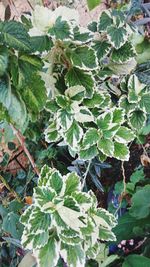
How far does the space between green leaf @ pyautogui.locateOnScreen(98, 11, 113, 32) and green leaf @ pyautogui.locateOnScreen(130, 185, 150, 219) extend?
44 centimetres

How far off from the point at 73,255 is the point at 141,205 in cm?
36

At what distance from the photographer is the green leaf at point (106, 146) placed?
981 millimetres

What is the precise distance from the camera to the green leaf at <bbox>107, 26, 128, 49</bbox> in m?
0.97

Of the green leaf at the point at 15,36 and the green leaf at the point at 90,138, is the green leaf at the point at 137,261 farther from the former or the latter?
the green leaf at the point at 15,36

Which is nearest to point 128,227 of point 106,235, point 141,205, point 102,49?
point 141,205

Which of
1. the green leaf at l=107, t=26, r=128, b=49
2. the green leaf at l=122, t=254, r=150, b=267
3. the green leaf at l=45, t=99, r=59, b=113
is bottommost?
the green leaf at l=122, t=254, r=150, b=267

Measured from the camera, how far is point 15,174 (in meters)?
1.71

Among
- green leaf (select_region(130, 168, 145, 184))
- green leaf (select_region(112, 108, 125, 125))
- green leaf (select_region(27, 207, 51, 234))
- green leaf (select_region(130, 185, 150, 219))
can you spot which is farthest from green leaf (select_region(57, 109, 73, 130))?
green leaf (select_region(130, 168, 145, 184))

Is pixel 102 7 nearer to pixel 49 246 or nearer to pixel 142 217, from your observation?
pixel 142 217

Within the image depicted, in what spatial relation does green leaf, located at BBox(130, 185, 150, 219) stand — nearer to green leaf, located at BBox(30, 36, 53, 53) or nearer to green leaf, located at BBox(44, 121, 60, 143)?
green leaf, located at BBox(44, 121, 60, 143)

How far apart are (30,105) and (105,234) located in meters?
0.32

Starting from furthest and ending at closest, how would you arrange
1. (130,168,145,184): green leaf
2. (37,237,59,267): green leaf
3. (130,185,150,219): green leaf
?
1. (130,168,145,184): green leaf
2. (130,185,150,219): green leaf
3. (37,237,59,267): green leaf

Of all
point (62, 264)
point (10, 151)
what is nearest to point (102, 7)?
point (10, 151)

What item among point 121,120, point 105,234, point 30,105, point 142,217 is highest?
point 30,105
